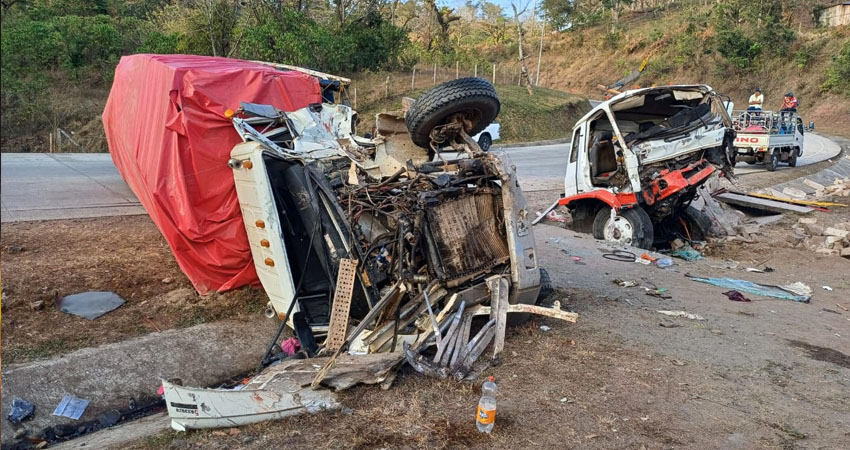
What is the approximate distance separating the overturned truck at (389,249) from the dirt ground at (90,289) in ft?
2.65

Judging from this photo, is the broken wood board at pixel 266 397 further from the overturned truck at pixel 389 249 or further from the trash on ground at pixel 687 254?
the trash on ground at pixel 687 254

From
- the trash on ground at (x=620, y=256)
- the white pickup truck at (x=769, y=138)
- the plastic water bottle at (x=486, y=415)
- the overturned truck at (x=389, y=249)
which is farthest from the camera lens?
the white pickup truck at (x=769, y=138)

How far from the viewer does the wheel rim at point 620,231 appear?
8.20 m

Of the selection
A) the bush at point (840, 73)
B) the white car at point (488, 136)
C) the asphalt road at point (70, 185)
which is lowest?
the asphalt road at point (70, 185)

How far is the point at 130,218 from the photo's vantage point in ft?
26.4

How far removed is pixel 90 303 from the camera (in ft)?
17.3

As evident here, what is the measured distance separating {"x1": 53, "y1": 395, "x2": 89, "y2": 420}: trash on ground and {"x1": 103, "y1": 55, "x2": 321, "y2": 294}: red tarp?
1625mm

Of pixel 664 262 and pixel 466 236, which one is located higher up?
pixel 466 236

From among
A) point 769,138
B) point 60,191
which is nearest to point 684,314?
point 60,191

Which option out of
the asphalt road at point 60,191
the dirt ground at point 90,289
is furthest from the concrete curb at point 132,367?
the asphalt road at point 60,191

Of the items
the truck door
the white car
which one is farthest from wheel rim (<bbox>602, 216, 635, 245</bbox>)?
the white car

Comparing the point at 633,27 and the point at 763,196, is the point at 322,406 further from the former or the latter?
the point at 633,27

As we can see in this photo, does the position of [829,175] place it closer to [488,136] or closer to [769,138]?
[769,138]

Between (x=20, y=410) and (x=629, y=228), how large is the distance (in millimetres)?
7176
